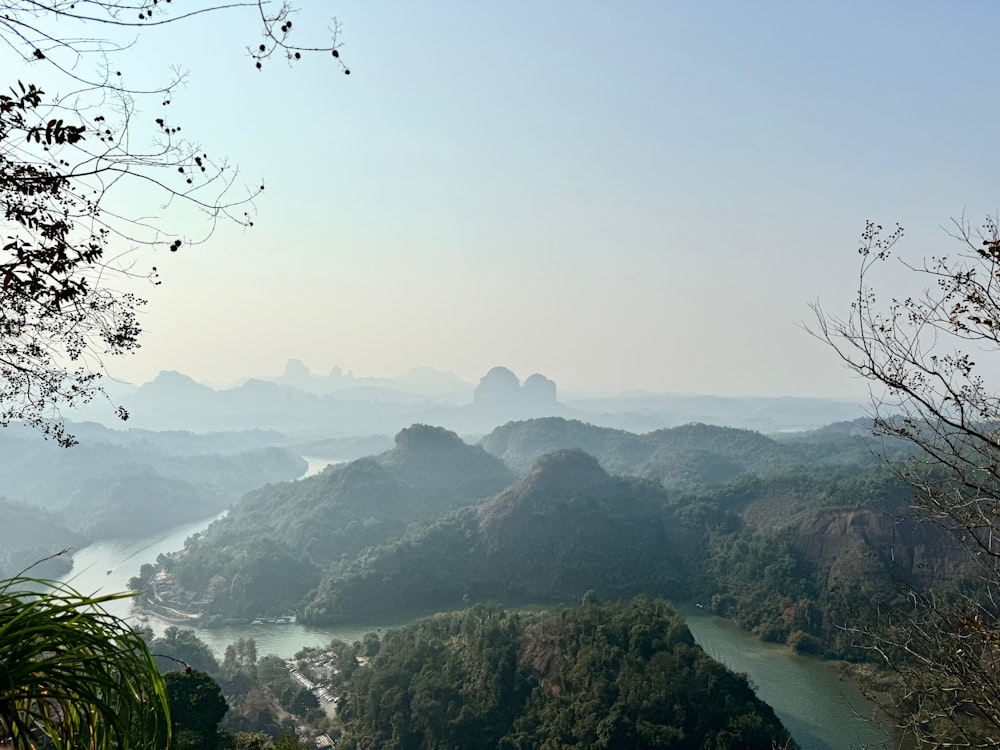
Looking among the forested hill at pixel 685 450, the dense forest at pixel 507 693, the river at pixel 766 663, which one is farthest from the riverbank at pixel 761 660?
the forested hill at pixel 685 450

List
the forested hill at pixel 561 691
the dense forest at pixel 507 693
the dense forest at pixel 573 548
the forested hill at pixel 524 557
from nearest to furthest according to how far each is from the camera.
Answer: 1. the dense forest at pixel 507 693
2. the forested hill at pixel 561 691
3. the dense forest at pixel 573 548
4. the forested hill at pixel 524 557

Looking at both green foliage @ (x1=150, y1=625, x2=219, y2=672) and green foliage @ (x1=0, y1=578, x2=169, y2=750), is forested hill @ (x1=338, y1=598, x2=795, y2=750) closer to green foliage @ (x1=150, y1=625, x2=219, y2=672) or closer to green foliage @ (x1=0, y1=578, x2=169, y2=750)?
green foliage @ (x1=150, y1=625, x2=219, y2=672)

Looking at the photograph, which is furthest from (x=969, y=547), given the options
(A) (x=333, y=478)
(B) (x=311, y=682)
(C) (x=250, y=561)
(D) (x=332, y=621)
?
(A) (x=333, y=478)

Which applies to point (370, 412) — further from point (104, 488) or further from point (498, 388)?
point (104, 488)

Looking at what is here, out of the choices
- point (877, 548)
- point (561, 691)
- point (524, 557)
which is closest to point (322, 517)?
point (524, 557)

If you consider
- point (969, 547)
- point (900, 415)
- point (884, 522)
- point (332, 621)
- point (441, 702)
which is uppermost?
point (900, 415)

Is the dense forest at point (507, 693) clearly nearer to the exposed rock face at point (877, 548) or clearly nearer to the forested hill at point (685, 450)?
the exposed rock face at point (877, 548)

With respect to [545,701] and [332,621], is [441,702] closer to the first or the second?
[545,701]
